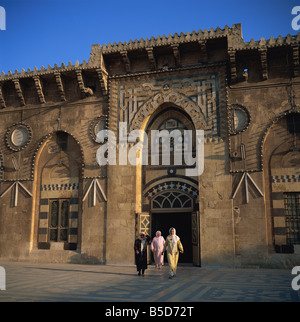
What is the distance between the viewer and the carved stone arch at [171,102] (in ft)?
45.4

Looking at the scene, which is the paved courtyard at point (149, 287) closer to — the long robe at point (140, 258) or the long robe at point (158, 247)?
the long robe at point (140, 258)

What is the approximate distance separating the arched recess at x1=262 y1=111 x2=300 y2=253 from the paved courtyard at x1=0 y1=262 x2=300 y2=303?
4.56ft

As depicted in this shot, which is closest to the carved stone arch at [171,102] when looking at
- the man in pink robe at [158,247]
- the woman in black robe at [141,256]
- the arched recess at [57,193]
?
the arched recess at [57,193]

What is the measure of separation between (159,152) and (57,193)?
4.64 m

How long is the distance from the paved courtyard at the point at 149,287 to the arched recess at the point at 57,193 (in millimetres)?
3354

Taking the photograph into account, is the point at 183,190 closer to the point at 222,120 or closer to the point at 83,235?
the point at 222,120

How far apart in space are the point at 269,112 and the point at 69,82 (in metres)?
8.49

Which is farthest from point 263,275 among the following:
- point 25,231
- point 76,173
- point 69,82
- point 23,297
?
point 69,82

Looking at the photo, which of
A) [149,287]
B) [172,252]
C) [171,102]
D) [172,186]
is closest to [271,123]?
[171,102]

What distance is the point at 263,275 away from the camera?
10.5 m

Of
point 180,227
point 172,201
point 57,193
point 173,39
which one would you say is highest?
point 173,39

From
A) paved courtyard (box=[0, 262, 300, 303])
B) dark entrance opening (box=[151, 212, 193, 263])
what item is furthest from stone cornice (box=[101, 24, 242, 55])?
paved courtyard (box=[0, 262, 300, 303])

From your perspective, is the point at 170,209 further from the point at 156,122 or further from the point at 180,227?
the point at 156,122

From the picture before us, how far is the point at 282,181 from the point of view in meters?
12.9
